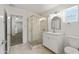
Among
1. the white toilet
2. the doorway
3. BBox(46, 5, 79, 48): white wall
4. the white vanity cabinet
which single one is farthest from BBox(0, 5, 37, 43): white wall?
the white toilet

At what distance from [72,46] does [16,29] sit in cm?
92

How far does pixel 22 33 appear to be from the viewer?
1506 millimetres

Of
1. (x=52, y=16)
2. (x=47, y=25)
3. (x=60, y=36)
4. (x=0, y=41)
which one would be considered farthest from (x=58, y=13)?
(x=0, y=41)

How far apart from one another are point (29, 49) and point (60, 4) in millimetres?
861

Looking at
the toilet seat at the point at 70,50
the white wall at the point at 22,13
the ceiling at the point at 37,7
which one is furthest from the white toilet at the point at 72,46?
the white wall at the point at 22,13

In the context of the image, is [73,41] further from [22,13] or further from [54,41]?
[22,13]

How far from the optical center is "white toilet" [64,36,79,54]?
4.49 feet

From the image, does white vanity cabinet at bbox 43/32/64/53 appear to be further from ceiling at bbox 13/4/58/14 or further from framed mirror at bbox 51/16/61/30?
ceiling at bbox 13/4/58/14

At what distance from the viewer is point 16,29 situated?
1483mm

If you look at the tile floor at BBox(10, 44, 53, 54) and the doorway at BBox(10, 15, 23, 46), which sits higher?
the doorway at BBox(10, 15, 23, 46)

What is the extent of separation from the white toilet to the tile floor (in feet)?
0.90

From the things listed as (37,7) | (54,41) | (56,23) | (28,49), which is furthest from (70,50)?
(37,7)

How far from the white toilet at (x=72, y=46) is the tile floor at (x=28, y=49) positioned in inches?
10.8

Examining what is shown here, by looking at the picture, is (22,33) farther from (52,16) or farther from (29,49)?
(52,16)
